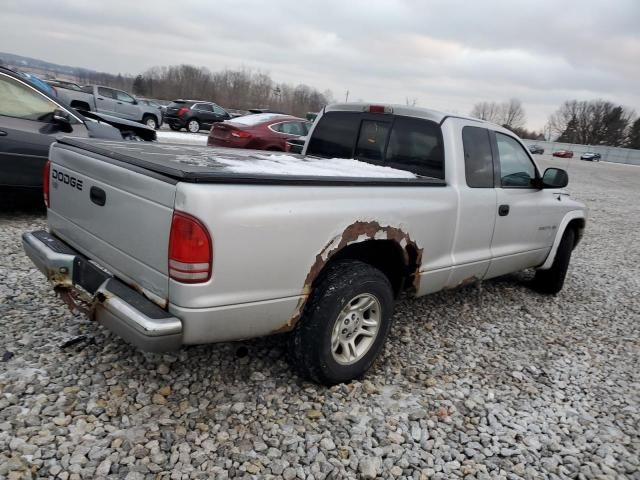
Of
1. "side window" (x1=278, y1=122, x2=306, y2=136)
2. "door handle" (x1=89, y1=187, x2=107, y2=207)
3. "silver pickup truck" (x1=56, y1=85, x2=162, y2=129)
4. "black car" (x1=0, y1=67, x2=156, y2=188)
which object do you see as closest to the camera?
"door handle" (x1=89, y1=187, x2=107, y2=207)

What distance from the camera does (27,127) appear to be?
5516mm

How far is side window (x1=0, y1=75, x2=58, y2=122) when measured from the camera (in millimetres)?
5527

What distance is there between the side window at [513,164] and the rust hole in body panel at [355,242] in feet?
4.57

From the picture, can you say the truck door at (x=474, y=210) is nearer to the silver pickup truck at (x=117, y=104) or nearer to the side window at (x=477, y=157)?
the side window at (x=477, y=157)

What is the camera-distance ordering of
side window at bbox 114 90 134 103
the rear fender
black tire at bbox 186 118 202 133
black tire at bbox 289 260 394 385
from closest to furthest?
black tire at bbox 289 260 394 385 < the rear fender < side window at bbox 114 90 134 103 < black tire at bbox 186 118 202 133

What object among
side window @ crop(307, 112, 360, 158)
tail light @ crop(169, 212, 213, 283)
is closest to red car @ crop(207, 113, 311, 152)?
side window @ crop(307, 112, 360, 158)

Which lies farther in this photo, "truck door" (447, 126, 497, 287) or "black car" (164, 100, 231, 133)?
"black car" (164, 100, 231, 133)

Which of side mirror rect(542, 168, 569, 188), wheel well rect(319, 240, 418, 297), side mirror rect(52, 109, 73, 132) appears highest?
side mirror rect(542, 168, 569, 188)

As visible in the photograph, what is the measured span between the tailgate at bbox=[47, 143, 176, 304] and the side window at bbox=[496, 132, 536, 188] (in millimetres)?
2971

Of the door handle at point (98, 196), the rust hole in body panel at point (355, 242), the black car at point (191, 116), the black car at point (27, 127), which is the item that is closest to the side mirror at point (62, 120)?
the black car at point (27, 127)

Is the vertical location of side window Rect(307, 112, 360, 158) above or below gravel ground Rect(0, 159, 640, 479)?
above

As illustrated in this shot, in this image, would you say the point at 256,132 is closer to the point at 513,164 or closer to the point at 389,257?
the point at 513,164

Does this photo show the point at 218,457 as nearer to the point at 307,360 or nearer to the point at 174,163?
the point at 307,360

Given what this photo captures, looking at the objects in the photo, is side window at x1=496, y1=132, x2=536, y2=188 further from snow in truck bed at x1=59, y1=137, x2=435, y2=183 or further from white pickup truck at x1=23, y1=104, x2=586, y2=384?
snow in truck bed at x1=59, y1=137, x2=435, y2=183
